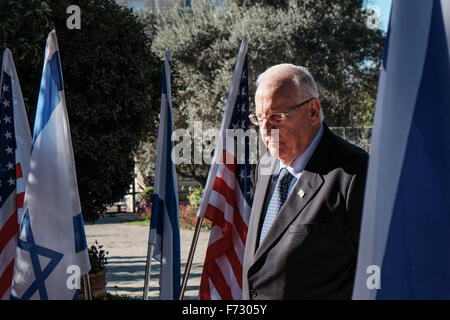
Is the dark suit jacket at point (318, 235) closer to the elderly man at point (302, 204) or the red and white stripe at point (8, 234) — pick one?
the elderly man at point (302, 204)

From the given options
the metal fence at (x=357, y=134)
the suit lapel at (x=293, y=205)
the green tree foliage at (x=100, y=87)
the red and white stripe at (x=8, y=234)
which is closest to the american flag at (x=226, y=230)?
the red and white stripe at (x=8, y=234)

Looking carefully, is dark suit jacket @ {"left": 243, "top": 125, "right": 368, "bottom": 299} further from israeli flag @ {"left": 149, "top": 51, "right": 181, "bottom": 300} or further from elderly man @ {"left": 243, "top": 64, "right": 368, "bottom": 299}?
israeli flag @ {"left": 149, "top": 51, "right": 181, "bottom": 300}

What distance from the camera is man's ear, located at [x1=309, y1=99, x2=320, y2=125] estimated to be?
2478 millimetres

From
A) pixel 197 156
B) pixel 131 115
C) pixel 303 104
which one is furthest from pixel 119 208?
pixel 303 104

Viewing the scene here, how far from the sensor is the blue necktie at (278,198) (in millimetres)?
2549

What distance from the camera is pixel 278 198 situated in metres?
2.57

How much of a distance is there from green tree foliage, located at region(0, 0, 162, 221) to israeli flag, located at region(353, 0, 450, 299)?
191 inches

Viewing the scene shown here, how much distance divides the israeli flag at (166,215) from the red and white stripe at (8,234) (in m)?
1.16

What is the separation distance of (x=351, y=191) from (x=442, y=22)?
840mm

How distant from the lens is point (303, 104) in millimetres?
2449

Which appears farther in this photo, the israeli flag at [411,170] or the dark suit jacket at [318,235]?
the dark suit jacket at [318,235]

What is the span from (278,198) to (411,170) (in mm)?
1072
